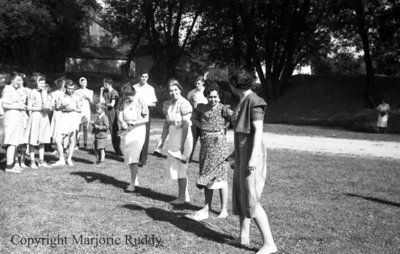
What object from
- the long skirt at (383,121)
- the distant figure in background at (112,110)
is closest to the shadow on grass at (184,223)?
the distant figure in background at (112,110)

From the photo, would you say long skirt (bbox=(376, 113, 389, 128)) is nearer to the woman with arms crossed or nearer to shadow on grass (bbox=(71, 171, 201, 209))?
shadow on grass (bbox=(71, 171, 201, 209))

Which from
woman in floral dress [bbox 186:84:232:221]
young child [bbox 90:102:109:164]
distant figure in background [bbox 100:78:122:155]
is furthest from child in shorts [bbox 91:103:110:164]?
woman in floral dress [bbox 186:84:232:221]

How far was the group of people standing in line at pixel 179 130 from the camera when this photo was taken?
512cm

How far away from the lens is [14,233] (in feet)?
18.6

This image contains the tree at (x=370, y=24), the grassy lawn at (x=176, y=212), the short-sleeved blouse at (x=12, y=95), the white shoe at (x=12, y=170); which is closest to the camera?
the grassy lawn at (x=176, y=212)

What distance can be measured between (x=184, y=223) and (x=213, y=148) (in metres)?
1.11

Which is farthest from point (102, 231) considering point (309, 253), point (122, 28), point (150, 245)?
point (122, 28)

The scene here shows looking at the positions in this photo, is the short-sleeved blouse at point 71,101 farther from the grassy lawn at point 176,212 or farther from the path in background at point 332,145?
the path in background at point 332,145

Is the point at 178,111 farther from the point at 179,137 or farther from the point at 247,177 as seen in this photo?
the point at 247,177

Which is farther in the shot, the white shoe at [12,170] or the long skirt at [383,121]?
the long skirt at [383,121]

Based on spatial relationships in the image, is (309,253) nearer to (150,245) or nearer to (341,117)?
(150,245)

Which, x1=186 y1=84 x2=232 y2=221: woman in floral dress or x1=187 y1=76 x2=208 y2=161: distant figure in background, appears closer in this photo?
x1=186 y1=84 x2=232 y2=221: woman in floral dress

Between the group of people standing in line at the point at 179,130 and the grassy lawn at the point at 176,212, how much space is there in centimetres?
42

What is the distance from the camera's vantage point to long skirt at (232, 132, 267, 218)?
5055 mm
